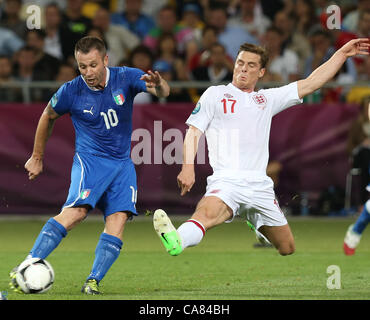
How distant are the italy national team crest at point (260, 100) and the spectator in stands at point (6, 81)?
7576 millimetres

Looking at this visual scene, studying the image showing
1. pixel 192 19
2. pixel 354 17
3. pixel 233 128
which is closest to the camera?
pixel 233 128

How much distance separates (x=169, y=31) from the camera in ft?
53.8

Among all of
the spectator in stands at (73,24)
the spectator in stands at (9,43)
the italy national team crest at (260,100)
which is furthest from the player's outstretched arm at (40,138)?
the spectator in stands at (9,43)

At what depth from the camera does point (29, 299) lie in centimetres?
732

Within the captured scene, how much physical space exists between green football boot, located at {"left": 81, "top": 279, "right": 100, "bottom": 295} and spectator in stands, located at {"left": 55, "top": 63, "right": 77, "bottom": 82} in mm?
7180

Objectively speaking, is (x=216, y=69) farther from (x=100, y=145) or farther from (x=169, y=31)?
(x=100, y=145)

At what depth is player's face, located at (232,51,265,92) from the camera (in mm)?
8273

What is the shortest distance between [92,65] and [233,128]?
1.31 m

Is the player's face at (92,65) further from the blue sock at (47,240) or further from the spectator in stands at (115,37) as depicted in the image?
the spectator in stands at (115,37)

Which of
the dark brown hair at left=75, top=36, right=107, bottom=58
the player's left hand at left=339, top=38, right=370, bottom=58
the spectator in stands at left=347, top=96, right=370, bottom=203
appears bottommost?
the dark brown hair at left=75, top=36, right=107, bottom=58

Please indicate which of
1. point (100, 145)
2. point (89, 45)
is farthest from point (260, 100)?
point (89, 45)

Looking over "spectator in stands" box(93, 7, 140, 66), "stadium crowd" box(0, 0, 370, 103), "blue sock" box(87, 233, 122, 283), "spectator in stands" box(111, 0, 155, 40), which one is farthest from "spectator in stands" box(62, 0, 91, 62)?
"blue sock" box(87, 233, 122, 283)

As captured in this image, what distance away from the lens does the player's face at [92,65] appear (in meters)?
7.89

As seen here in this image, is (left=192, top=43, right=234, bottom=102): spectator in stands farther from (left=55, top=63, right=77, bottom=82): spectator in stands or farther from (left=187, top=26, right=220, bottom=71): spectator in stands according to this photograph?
(left=55, top=63, right=77, bottom=82): spectator in stands
